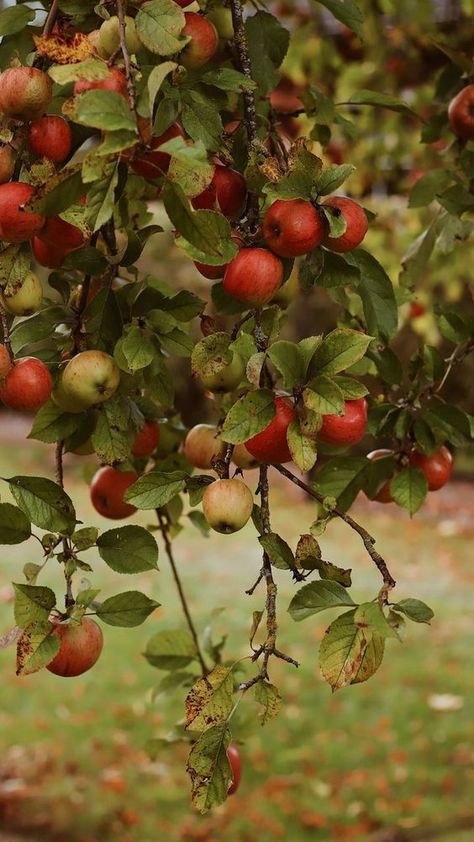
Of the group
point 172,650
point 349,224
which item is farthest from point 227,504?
point 172,650

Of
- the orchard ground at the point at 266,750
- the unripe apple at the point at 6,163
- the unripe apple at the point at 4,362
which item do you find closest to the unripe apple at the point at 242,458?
the unripe apple at the point at 4,362

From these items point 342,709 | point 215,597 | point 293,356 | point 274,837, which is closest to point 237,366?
point 293,356

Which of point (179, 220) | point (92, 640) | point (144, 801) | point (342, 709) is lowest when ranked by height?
point (342, 709)

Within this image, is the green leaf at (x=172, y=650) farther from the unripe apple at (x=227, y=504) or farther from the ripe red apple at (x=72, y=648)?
the unripe apple at (x=227, y=504)

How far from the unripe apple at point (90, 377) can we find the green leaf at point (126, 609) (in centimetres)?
20

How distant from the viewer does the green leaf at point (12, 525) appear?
3.00 ft

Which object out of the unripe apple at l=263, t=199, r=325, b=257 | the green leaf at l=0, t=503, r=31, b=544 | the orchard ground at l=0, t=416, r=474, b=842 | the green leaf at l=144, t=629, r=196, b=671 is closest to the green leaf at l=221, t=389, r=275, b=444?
the unripe apple at l=263, t=199, r=325, b=257

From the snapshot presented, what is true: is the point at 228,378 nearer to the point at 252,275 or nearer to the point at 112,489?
the point at 252,275

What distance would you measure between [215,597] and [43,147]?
175 inches

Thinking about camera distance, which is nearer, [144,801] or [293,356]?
[293,356]

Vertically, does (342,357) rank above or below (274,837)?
above

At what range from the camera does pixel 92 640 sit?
3.07 feet

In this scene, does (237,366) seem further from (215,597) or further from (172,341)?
(215,597)

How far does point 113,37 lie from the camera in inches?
33.9
